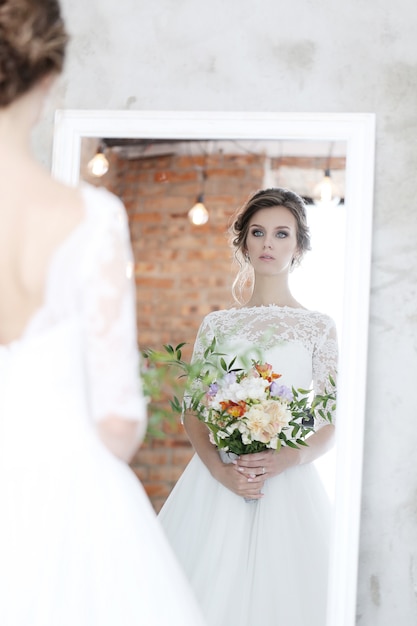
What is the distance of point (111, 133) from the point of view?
105 inches

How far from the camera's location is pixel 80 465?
1.45 m

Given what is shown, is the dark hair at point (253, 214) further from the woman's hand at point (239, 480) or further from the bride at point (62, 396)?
the bride at point (62, 396)

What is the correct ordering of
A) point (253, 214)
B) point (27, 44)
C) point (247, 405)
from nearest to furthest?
point (27, 44) < point (247, 405) < point (253, 214)

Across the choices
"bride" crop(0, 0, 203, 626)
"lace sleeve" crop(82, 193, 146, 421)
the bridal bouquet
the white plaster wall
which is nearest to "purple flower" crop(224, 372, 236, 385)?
the bridal bouquet

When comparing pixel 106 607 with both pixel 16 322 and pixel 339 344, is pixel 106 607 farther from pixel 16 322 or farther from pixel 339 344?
pixel 339 344

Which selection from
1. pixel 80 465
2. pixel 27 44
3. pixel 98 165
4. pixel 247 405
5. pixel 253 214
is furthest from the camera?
pixel 98 165

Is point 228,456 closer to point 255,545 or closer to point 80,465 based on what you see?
point 255,545

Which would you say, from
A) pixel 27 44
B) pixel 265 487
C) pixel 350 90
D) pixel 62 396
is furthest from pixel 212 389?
pixel 27 44

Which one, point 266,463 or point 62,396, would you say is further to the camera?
point 266,463

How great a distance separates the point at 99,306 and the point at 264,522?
135 centimetres

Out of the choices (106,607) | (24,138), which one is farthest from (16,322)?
(106,607)

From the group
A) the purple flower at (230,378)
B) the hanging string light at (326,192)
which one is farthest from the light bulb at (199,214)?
the purple flower at (230,378)

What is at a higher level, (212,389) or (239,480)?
(212,389)

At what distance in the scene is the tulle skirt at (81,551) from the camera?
4.55 feet
